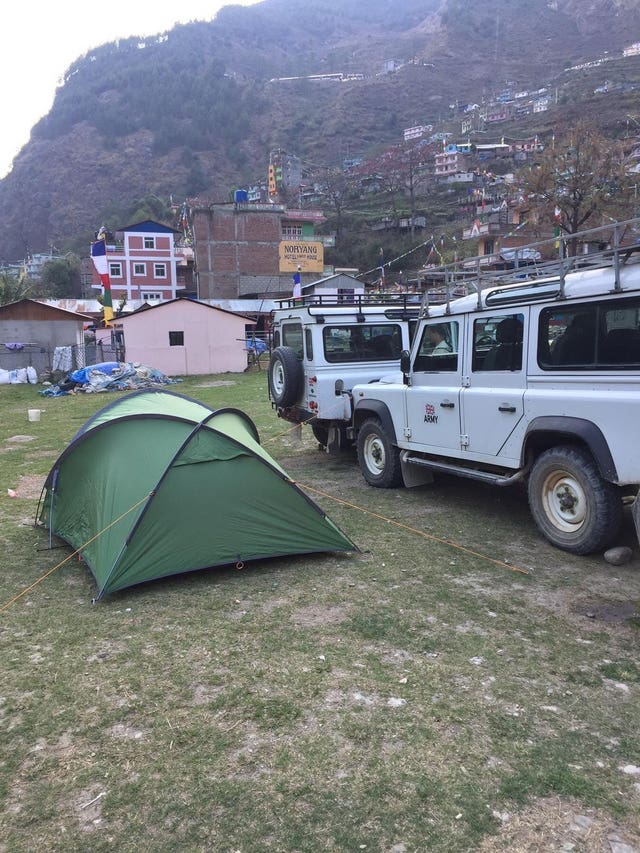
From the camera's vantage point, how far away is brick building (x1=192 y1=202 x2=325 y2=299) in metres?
61.1

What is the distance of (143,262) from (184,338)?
37.5 meters

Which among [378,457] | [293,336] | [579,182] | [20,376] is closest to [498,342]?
[378,457]

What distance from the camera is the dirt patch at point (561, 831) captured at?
2566mm

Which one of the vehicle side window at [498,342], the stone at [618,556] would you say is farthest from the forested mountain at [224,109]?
the stone at [618,556]

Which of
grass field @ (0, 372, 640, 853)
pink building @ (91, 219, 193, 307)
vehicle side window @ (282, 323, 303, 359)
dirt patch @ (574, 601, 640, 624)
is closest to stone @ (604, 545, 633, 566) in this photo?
grass field @ (0, 372, 640, 853)

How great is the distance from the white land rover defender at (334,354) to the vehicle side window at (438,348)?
199 centimetres

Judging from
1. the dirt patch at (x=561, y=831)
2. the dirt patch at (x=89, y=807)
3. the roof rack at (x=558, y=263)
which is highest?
the roof rack at (x=558, y=263)

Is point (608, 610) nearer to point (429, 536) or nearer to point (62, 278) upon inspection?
point (429, 536)

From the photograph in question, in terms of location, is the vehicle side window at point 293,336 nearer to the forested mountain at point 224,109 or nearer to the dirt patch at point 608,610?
the dirt patch at point 608,610

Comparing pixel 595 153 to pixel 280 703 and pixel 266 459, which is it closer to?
pixel 266 459

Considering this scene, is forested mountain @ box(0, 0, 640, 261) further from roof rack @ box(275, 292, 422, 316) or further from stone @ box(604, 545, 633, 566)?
stone @ box(604, 545, 633, 566)

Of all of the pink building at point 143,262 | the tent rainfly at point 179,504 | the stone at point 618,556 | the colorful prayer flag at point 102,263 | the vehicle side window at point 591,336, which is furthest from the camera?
the pink building at point 143,262

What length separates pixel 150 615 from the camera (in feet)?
16.0

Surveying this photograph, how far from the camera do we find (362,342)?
32.3ft
